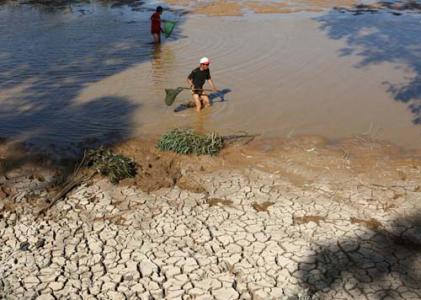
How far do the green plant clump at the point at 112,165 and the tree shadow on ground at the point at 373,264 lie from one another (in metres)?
3.34

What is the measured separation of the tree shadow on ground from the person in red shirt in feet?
33.4

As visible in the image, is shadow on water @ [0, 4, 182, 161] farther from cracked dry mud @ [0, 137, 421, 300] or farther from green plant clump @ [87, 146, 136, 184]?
cracked dry mud @ [0, 137, 421, 300]

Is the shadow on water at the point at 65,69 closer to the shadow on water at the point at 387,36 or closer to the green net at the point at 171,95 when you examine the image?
the green net at the point at 171,95

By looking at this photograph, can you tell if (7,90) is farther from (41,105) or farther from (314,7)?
(314,7)

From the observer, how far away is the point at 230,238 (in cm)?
674

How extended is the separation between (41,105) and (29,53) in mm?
4347

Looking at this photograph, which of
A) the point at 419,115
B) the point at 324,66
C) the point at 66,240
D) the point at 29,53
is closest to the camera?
the point at 66,240

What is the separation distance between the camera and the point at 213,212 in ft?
23.9

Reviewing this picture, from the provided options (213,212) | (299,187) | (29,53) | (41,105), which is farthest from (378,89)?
(29,53)

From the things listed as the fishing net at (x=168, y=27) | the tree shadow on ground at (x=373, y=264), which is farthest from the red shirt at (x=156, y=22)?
the tree shadow on ground at (x=373, y=264)

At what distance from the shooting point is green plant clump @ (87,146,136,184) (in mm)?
8070

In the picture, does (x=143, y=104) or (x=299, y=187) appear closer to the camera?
(x=299, y=187)

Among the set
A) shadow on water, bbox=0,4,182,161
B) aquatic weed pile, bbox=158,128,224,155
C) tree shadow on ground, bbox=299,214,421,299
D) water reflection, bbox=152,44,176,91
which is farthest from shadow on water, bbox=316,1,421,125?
shadow on water, bbox=0,4,182,161

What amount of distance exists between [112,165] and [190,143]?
4.80 ft
